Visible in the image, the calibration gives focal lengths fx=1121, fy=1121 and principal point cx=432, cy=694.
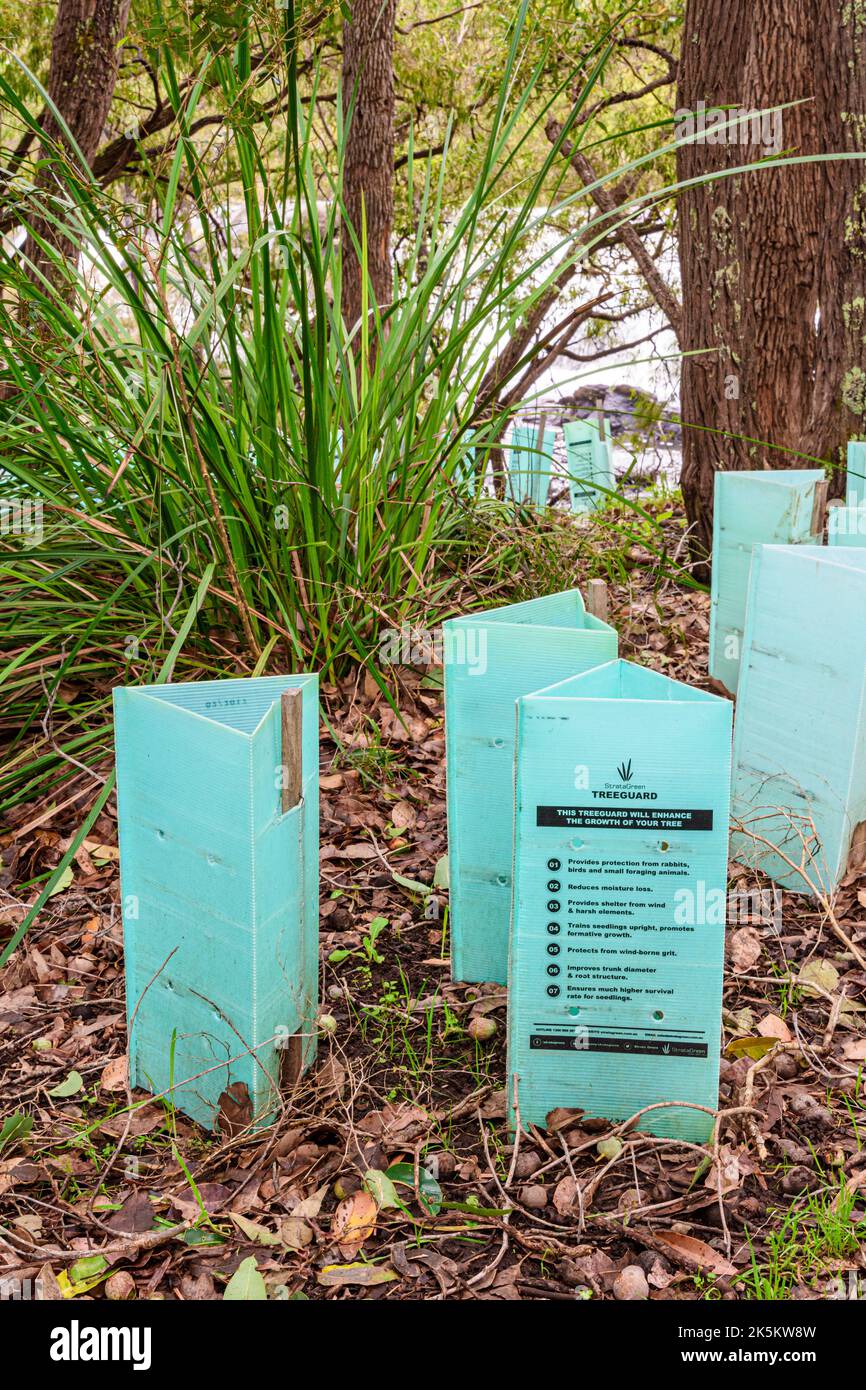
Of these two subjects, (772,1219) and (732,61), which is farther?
(732,61)

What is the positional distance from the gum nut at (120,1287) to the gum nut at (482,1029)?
62 centimetres

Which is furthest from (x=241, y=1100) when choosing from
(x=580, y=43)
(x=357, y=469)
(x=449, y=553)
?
(x=580, y=43)

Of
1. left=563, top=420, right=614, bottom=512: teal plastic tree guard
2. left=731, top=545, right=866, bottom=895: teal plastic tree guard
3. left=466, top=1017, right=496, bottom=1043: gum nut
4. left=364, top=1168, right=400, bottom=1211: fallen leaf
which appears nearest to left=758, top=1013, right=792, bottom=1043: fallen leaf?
left=731, top=545, right=866, bottom=895: teal plastic tree guard

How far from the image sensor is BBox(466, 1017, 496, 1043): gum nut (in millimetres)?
1775

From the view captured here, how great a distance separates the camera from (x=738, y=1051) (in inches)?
67.6

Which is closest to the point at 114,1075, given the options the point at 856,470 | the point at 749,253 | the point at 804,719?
the point at 804,719

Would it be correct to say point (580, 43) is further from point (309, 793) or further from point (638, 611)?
point (309, 793)

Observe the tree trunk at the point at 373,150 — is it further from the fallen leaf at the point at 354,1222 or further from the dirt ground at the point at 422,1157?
the fallen leaf at the point at 354,1222

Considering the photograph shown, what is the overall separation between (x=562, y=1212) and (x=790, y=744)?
1057 millimetres

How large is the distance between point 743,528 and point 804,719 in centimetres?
73

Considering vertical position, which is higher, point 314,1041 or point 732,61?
point 732,61

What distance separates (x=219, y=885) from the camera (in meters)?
1.49

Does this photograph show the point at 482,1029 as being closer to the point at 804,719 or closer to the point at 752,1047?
the point at 752,1047

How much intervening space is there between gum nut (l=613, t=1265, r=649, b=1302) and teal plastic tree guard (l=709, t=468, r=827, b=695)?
5.08 feet
